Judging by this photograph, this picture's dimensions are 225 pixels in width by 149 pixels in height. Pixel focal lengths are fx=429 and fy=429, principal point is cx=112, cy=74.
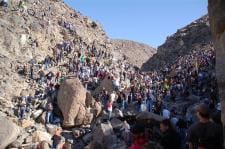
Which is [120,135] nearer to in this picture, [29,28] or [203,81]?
[203,81]

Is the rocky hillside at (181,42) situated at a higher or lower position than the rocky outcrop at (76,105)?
higher

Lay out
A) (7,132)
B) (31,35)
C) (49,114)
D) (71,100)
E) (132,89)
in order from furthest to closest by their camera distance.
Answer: (31,35) < (132,89) < (71,100) < (49,114) < (7,132)

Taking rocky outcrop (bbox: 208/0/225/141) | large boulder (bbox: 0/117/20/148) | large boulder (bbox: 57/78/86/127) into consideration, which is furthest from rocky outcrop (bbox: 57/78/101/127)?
rocky outcrop (bbox: 208/0/225/141)

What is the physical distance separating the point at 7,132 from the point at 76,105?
6.04 m

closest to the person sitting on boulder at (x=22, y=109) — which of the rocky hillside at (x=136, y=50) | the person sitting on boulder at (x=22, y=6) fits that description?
the person sitting on boulder at (x=22, y=6)

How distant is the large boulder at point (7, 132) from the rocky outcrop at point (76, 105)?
4.13m

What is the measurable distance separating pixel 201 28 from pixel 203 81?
1925 inches

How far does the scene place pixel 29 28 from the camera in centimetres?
4559

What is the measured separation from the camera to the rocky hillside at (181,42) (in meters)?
72.2

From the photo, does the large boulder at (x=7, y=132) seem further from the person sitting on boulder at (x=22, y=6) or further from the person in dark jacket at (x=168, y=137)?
the person sitting on boulder at (x=22, y=6)

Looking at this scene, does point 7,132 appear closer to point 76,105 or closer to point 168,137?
point 76,105

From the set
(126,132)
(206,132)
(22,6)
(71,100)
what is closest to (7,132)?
(71,100)

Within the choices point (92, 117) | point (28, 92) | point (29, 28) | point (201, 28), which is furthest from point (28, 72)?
point (201, 28)

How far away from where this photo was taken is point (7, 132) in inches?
1029
